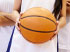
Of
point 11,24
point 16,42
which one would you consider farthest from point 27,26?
point 11,24

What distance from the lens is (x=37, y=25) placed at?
0.64 metres

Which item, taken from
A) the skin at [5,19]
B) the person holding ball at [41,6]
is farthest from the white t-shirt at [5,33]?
the person holding ball at [41,6]

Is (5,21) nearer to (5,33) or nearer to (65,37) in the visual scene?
(5,33)

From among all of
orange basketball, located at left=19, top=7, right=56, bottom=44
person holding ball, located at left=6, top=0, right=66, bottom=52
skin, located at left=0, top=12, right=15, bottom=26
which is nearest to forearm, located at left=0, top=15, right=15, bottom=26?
skin, located at left=0, top=12, right=15, bottom=26

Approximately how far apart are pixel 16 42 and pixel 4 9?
415 millimetres

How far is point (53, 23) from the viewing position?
680mm

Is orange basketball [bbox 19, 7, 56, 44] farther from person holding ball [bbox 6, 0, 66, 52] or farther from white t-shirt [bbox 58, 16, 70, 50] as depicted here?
white t-shirt [bbox 58, 16, 70, 50]

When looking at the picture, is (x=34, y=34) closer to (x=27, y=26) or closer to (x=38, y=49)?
(x=27, y=26)

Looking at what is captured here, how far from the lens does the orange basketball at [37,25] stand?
65 cm

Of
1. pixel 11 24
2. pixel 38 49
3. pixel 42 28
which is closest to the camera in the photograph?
pixel 42 28

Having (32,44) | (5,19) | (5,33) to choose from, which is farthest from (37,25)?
(5,33)

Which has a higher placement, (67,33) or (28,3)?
(28,3)

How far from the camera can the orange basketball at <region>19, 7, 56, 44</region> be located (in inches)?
25.4

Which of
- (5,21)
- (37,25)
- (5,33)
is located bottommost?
(5,33)
